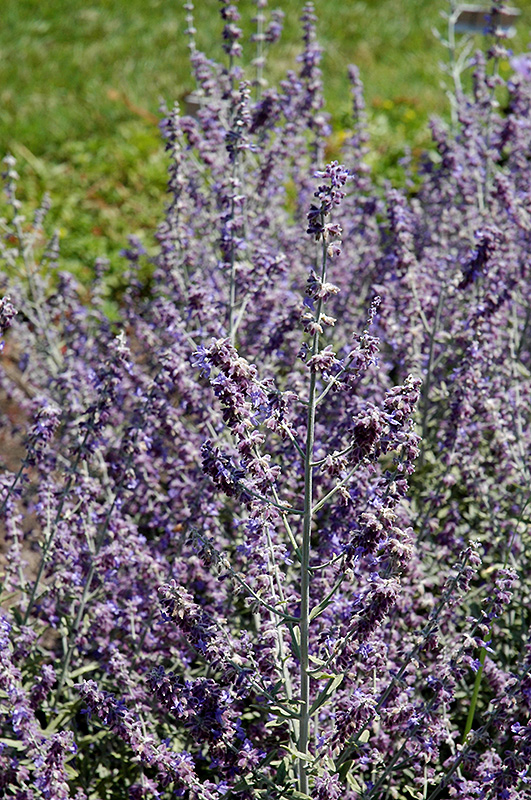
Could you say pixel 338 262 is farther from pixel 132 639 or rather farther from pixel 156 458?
pixel 132 639

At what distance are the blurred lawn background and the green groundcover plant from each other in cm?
305

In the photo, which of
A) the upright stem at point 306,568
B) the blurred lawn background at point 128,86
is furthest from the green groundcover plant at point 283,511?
the blurred lawn background at point 128,86

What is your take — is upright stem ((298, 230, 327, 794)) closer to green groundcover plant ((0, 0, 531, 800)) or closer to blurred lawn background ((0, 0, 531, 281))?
green groundcover plant ((0, 0, 531, 800))

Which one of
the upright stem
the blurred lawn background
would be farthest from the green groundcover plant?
the blurred lawn background

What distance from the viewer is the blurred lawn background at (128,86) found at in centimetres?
837

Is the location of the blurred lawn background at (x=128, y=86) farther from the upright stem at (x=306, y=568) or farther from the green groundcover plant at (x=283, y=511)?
the upright stem at (x=306, y=568)

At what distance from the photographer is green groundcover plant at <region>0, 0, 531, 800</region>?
97.3 inches

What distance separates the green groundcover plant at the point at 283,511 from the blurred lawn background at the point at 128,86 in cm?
305

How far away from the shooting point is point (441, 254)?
4.88 m

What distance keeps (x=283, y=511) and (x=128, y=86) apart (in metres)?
9.10

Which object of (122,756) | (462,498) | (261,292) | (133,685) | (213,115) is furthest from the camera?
(213,115)

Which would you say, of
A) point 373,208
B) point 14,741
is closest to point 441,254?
point 373,208

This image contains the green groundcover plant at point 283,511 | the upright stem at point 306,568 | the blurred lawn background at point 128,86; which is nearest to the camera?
the upright stem at point 306,568

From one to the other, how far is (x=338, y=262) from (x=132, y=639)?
2.83 metres
